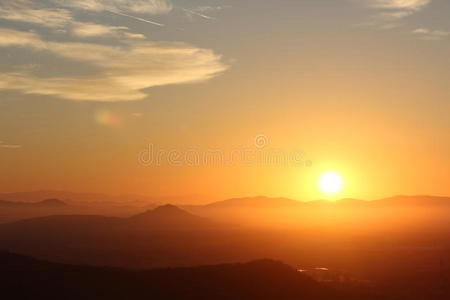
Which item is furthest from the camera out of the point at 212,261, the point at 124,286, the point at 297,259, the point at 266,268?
the point at 297,259

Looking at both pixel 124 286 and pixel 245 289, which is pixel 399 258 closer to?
pixel 245 289

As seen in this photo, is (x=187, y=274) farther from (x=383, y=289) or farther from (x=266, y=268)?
(x=383, y=289)

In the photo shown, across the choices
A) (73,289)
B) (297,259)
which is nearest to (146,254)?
(297,259)

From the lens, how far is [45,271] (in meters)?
73.2

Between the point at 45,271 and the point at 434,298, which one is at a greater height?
the point at 45,271

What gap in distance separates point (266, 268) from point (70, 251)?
380ft

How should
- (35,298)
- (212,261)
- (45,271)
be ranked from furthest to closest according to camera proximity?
1. (212,261)
2. (45,271)
3. (35,298)

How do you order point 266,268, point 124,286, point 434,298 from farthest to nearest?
point 434,298 < point 266,268 < point 124,286

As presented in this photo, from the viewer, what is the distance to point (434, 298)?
101 m

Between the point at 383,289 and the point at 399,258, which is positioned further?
the point at 399,258

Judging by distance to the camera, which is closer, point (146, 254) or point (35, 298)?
point (35, 298)

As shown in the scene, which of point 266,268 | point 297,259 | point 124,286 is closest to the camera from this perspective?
point 124,286

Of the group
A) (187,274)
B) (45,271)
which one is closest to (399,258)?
(187,274)

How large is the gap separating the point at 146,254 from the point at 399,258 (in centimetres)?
8200
